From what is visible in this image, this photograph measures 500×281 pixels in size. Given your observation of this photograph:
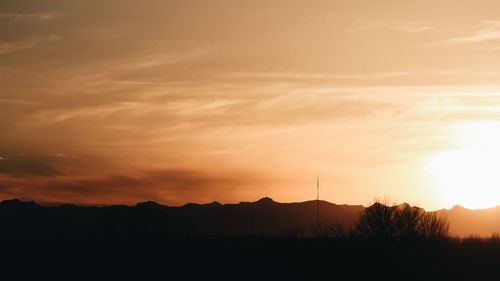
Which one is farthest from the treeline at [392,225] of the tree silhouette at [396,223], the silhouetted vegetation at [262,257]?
the silhouetted vegetation at [262,257]

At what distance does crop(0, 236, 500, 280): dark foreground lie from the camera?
74300 mm

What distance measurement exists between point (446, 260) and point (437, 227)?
20007mm

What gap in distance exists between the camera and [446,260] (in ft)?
261

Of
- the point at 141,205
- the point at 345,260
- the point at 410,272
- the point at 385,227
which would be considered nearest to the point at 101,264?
the point at 345,260

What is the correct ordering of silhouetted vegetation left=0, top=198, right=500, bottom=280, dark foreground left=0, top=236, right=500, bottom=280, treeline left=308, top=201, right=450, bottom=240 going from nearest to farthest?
dark foreground left=0, top=236, right=500, bottom=280 < silhouetted vegetation left=0, top=198, right=500, bottom=280 < treeline left=308, top=201, right=450, bottom=240

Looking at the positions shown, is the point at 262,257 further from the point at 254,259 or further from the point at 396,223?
the point at 396,223

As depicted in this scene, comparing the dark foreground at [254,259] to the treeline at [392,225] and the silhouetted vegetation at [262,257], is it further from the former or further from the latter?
the treeline at [392,225]

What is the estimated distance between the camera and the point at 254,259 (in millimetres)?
78812

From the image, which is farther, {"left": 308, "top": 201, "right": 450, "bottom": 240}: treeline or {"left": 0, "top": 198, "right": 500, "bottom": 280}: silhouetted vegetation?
{"left": 308, "top": 201, "right": 450, "bottom": 240}: treeline

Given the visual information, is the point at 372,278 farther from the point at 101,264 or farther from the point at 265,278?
the point at 101,264

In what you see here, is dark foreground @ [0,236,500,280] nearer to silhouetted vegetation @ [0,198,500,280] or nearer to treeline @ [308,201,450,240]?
silhouetted vegetation @ [0,198,500,280]

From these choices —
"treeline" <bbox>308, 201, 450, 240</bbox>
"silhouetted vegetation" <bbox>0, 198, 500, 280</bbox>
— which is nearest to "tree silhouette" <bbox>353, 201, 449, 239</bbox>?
"treeline" <bbox>308, 201, 450, 240</bbox>

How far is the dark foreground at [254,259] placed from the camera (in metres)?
74.3

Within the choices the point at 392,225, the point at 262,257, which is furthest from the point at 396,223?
the point at 262,257
